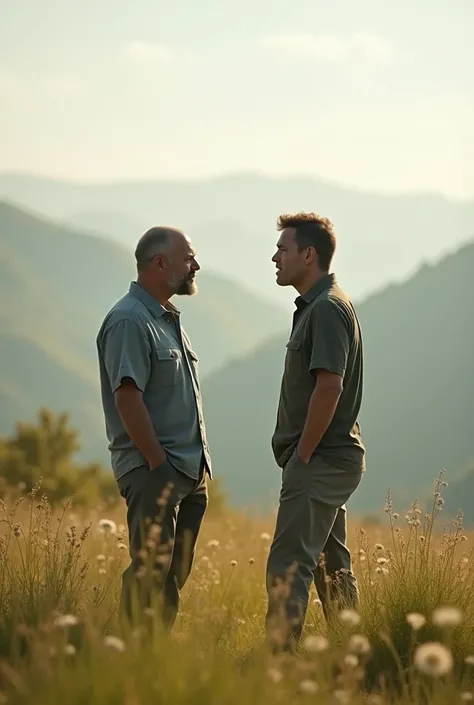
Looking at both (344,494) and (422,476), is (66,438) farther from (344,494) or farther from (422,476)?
(422,476)

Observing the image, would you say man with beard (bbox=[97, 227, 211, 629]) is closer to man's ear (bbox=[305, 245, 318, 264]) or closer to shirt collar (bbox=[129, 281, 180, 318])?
shirt collar (bbox=[129, 281, 180, 318])

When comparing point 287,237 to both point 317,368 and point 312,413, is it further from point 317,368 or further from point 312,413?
point 312,413

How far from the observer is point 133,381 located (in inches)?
215

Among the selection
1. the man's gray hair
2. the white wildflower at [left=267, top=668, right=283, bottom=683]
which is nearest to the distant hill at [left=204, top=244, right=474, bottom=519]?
the man's gray hair

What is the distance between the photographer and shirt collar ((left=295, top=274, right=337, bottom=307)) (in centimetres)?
563

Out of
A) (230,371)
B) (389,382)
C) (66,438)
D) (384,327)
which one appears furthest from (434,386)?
(66,438)

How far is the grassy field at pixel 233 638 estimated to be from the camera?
3498mm

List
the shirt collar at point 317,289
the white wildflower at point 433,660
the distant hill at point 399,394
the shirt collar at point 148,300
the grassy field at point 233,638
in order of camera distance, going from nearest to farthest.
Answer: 1. the white wildflower at point 433,660
2. the grassy field at point 233,638
3. the shirt collar at point 317,289
4. the shirt collar at point 148,300
5. the distant hill at point 399,394

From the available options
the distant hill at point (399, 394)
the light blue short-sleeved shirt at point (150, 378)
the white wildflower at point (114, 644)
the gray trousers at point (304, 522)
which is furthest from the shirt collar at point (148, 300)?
the distant hill at point (399, 394)

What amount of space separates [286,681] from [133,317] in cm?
237

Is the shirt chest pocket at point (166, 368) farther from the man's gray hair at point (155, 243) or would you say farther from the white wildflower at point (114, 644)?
the white wildflower at point (114, 644)

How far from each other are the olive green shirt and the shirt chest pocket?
22.5 inches

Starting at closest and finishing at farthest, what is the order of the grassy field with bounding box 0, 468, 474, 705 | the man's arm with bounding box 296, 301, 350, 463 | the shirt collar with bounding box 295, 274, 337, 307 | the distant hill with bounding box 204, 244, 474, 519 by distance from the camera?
the grassy field with bounding box 0, 468, 474, 705 < the man's arm with bounding box 296, 301, 350, 463 < the shirt collar with bounding box 295, 274, 337, 307 < the distant hill with bounding box 204, 244, 474, 519

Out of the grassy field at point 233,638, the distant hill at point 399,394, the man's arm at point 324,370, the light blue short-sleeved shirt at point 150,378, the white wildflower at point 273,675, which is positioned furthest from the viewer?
the distant hill at point 399,394
